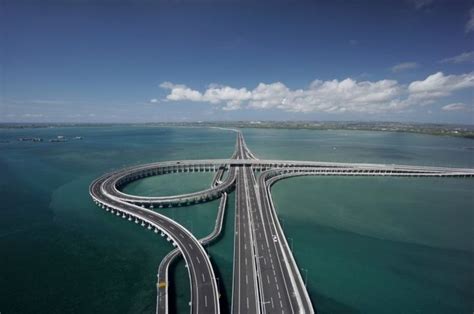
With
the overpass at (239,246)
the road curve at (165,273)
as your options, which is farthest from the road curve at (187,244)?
the road curve at (165,273)

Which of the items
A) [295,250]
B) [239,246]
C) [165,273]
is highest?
[239,246]

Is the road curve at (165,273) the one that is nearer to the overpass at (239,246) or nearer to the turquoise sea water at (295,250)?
the overpass at (239,246)

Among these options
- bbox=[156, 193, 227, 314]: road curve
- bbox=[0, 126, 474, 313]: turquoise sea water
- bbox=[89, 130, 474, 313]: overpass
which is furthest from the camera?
bbox=[0, 126, 474, 313]: turquoise sea water

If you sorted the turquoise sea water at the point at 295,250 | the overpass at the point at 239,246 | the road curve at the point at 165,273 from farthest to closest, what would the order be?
the turquoise sea water at the point at 295,250, the overpass at the point at 239,246, the road curve at the point at 165,273

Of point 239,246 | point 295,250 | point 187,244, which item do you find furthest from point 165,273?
point 295,250

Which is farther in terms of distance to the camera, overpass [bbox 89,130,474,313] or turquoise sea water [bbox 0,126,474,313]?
turquoise sea water [bbox 0,126,474,313]

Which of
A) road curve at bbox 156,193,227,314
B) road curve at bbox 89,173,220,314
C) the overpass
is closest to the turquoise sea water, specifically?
road curve at bbox 156,193,227,314

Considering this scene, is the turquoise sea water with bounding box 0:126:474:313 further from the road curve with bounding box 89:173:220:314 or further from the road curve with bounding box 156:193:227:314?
the road curve with bounding box 89:173:220:314

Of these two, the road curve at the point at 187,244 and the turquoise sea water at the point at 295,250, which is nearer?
the road curve at the point at 187,244

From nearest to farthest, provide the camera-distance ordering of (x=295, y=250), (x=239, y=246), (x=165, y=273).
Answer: (x=165, y=273) < (x=239, y=246) < (x=295, y=250)

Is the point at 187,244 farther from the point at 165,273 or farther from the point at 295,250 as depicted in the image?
the point at 295,250

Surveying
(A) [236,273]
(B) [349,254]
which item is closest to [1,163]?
(A) [236,273]

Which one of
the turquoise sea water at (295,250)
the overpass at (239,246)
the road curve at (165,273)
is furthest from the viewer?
the turquoise sea water at (295,250)
